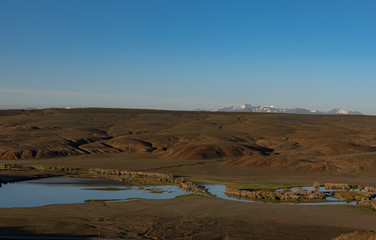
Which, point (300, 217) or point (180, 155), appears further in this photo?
point (180, 155)

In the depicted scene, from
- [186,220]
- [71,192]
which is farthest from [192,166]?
[186,220]

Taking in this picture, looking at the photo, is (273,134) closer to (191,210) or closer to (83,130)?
(83,130)

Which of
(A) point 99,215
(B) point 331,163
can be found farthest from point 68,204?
(B) point 331,163

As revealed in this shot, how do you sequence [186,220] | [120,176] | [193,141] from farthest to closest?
[193,141]
[120,176]
[186,220]

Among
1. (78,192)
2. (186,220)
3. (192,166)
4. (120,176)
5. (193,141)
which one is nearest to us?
(186,220)

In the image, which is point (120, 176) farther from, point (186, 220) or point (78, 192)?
point (186, 220)

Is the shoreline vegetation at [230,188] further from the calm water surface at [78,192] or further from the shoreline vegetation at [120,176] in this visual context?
the calm water surface at [78,192]
